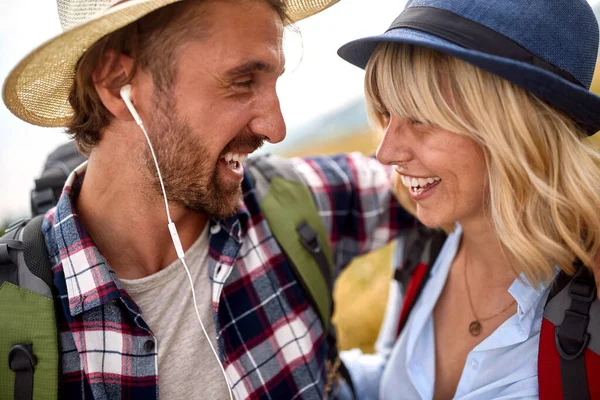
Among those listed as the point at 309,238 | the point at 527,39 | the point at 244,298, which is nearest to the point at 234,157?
the point at 309,238

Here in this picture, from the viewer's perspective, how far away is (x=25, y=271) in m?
1.71

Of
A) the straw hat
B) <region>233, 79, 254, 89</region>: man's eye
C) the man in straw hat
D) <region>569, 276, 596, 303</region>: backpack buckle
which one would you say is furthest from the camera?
<region>233, 79, 254, 89</region>: man's eye

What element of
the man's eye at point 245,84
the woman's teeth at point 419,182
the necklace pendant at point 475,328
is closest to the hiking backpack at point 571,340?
the necklace pendant at point 475,328

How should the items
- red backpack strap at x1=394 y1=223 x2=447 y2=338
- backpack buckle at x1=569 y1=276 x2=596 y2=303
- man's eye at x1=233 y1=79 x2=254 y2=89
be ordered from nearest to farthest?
backpack buckle at x1=569 y1=276 x2=596 y2=303 → man's eye at x1=233 y1=79 x2=254 y2=89 → red backpack strap at x1=394 y1=223 x2=447 y2=338

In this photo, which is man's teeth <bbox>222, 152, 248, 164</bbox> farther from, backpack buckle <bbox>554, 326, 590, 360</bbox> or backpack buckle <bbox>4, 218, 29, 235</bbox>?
backpack buckle <bbox>554, 326, 590, 360</bbox>

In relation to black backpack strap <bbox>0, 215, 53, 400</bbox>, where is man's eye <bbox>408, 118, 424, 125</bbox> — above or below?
above

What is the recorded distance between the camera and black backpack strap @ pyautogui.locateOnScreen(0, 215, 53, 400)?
1.58 metres

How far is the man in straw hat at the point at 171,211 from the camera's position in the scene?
178 cm

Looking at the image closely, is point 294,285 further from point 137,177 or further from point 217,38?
point 217,38

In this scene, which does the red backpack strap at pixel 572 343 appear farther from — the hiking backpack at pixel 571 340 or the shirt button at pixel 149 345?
the shirt button at pixel 149 345

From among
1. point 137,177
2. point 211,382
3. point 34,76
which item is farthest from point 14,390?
point 34,76

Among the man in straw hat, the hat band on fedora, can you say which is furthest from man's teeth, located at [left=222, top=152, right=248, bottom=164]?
the hat band on fedora

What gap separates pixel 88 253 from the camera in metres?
1.83

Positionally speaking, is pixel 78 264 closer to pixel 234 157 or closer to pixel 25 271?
pixel 25 271
